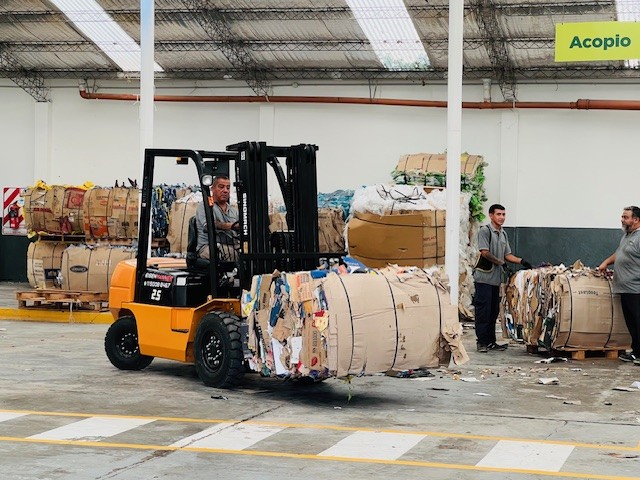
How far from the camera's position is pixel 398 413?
9.12 metres

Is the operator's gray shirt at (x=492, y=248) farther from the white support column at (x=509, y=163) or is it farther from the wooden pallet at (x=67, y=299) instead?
the white support column at (x=509, y=163)

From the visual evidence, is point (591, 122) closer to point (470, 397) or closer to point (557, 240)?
point (557, 240)

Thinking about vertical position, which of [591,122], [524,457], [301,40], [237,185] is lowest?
[524,457]

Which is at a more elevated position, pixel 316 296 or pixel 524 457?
pixel 316 296

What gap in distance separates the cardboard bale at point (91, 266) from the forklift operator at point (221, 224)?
7.67 metres

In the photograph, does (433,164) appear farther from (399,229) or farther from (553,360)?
(553,360)

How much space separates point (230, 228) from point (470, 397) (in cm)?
269

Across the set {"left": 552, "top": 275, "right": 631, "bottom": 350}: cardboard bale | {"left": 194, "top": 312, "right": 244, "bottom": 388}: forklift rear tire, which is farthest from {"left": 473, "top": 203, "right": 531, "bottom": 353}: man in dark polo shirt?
{"left": 194, "top": 312, "right": 244, "bottom": 388}: forklift rear tire

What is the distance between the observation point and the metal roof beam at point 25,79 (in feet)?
77.5

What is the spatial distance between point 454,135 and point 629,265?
2.65 meters

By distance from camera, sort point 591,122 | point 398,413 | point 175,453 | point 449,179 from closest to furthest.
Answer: point 175,453
point 398,413
point 449,179
point 591,122

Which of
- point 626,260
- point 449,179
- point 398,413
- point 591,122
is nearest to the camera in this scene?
point 398,413

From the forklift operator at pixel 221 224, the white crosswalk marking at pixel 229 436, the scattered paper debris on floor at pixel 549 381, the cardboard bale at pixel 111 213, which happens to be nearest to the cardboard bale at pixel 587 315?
the scattered paper debris on floor at pixel 549 381

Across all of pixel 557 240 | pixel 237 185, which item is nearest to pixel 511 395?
pixel 237 185
